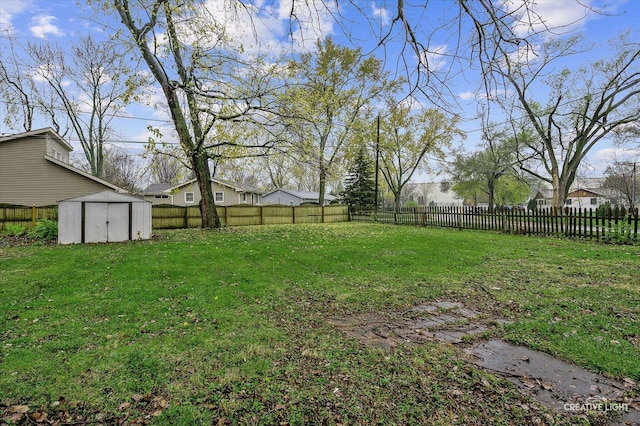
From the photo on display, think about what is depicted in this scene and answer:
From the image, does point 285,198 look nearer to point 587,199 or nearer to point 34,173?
point 34,173

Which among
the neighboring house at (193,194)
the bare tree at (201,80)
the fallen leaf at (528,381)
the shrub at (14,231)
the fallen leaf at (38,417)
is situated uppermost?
the bare tree at (201,80)

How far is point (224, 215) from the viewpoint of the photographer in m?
18.4

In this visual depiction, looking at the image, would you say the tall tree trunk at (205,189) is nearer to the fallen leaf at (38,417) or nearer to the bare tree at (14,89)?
the fallen leaf at (38,417)

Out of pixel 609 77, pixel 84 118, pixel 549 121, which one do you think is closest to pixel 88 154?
pixel 84 118

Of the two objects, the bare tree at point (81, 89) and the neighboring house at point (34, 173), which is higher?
the bare tree at point (81, 89)

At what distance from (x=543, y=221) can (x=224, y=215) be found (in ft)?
49.5

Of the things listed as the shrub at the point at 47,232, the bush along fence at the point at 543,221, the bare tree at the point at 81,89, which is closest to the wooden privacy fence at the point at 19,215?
the shrub at the point at 47,232

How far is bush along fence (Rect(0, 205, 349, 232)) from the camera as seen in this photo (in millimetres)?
12953

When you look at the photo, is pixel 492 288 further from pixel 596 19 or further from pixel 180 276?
pixel 180 276

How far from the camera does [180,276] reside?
566 centimetres

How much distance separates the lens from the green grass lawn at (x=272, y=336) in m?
2.26

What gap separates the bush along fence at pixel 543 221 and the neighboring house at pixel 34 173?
61.4ft

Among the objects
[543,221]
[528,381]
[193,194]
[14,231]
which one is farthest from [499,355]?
[193,194]

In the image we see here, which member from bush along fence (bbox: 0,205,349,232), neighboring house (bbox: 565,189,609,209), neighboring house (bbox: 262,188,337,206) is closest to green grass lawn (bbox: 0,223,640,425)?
bush along fence (bbox: 0,205,349,232)
